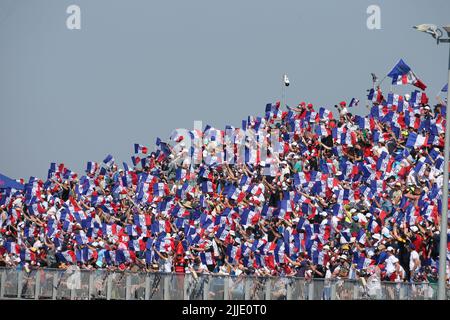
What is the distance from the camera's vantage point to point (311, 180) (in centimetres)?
3144

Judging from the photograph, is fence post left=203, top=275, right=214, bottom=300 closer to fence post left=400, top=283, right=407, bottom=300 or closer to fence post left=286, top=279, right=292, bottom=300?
fence post left=286, top=279, right=292, bottom=300

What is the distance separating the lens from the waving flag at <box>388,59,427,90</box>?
34250mm

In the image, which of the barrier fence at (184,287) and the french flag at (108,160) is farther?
the french flag at (108,160)

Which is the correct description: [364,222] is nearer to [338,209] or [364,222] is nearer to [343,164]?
[338,209]

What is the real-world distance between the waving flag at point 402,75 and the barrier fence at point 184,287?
926cm

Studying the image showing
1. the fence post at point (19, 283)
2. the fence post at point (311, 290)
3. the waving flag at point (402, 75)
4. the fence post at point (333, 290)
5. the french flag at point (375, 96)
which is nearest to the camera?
the fence post at point (333, 290)

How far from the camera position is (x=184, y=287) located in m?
28.0

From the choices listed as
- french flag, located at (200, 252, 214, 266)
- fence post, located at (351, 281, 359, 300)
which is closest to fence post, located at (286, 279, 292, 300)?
fence post, located at (351, 281, 359, 300)

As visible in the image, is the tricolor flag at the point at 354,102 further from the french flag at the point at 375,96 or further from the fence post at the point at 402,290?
the fence post at the point at 402,290

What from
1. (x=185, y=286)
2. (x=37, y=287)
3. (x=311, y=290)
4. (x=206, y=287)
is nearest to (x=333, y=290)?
(x=311, y=290)

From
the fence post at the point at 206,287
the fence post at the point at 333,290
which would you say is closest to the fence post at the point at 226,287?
the fence post at the point at 206,287

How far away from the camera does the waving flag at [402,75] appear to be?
112 feet

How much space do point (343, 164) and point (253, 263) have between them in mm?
3519
